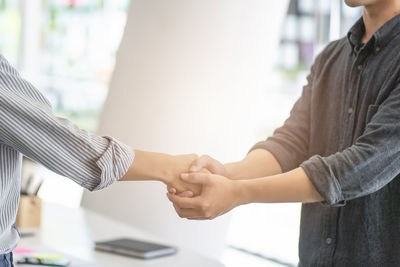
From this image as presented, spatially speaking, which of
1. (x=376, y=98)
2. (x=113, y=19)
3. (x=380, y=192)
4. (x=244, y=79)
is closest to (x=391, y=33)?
(x=376, y=98)

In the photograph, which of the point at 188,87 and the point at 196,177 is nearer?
the point at 196,177

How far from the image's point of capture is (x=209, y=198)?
2.04 meters

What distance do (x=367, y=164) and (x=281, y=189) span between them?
0.25 meters

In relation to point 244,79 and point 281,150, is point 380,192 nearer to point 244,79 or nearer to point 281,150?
point 281,150

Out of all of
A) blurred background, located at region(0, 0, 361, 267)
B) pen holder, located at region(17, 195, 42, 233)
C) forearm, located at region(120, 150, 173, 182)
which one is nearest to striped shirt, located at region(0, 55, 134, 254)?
forearm, located at region(120, 150, 173, 182)

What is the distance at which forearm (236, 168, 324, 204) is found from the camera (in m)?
1.84

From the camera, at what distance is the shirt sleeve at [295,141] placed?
7.16 feet

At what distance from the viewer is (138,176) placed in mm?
1914

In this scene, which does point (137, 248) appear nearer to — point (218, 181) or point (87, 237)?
point (87, 237)

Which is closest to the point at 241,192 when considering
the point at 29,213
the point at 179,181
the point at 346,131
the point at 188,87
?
the point at 179,181

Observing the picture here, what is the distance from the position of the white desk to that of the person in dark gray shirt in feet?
1.19

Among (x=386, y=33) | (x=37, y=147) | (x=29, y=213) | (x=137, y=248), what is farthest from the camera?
(x=29, y=213)

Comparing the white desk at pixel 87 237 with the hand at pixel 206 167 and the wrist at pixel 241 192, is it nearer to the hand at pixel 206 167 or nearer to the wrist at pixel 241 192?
the hand at pixel 206 167

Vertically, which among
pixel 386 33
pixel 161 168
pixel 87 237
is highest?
pixel 386 33
